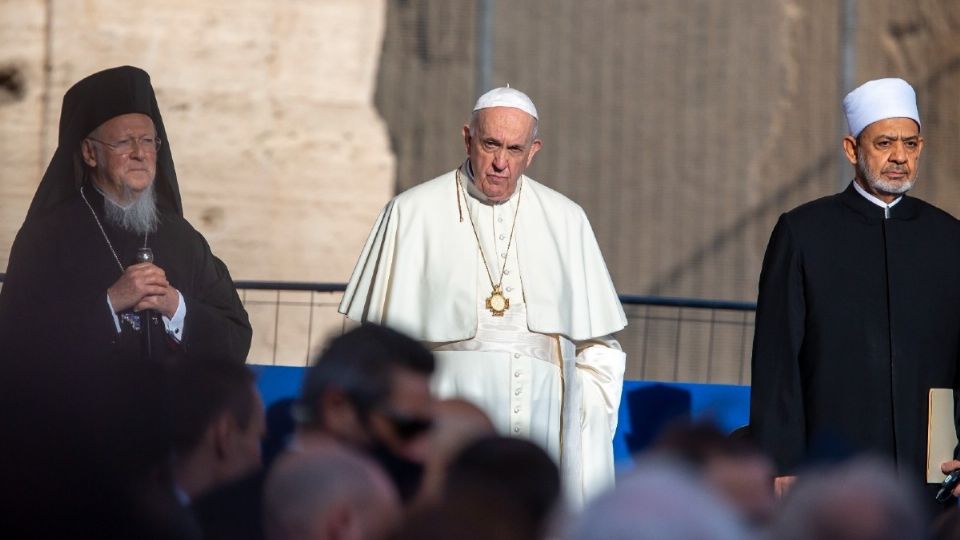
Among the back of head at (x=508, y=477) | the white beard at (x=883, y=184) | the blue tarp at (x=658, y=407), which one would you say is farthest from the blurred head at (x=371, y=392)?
the blue tarp at (x=658, y=407)

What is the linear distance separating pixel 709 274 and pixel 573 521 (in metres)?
7.73

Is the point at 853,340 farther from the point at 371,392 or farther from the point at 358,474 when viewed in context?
the point at 358,474

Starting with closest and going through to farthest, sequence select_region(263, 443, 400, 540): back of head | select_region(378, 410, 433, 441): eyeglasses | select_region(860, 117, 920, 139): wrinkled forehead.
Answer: select_region(263, 443, 400, 540): back of head < select_region(378, 410, 433, 441): eyeglasses < select_region(860, 117, 920, 139): wrinkled forehead

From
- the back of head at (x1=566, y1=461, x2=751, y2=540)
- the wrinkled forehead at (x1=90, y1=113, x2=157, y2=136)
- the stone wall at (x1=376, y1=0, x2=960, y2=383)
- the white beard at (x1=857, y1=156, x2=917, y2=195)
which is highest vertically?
the stone wall at (x1=376, y1=0, x2=960, y2=383)

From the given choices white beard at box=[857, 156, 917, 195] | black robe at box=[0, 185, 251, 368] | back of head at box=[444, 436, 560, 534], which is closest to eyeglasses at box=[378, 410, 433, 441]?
back of head at box=[444, 436, 560, 534]

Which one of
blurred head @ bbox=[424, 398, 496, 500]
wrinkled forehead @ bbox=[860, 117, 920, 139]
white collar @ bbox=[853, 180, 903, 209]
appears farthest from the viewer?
white collar @ bbox=[853, 180, 903, 209]

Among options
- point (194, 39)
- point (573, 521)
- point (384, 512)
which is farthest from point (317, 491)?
point (194, 39)

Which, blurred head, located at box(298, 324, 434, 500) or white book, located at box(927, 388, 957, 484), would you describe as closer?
blurred head, located at box(298, 324, 434, 500)

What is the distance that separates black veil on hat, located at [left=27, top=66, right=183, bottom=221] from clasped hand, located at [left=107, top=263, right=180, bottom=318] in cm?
46

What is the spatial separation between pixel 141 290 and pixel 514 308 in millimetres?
1272

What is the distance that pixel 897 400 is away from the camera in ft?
19.1

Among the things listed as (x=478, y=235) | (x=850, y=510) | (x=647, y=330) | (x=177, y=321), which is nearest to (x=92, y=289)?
(x=177, y=321)

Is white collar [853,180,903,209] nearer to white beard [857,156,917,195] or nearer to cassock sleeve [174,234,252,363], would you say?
white beard [857,156,917,195]

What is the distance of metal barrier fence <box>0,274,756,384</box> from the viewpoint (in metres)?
9.39
